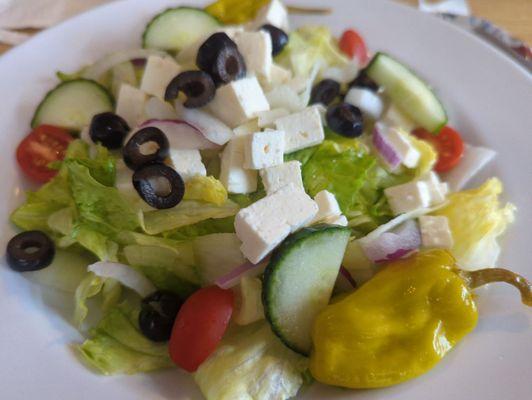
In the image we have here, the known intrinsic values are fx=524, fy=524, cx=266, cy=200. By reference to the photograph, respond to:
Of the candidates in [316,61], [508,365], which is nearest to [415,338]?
[508,365]

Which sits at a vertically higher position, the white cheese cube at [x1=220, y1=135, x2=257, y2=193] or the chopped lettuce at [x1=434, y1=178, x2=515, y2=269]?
the white cheese cube at [x1=220, y1=135, x2=257, y2=193]

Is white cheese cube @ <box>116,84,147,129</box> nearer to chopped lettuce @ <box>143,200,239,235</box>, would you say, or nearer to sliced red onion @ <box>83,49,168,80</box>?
sliced red onion @ <box>83,49,168,80</box>

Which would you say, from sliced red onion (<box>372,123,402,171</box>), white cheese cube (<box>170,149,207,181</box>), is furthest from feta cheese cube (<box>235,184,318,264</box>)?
sliced red onion (<box>372,123,402,171</box>)

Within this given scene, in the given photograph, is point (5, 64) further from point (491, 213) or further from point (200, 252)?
point (491, 213)

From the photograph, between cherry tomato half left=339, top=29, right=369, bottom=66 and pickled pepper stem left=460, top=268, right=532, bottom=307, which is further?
cherry tomato half left=339, top=29, right=369, bottom=66

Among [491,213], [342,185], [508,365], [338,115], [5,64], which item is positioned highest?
[5,64]

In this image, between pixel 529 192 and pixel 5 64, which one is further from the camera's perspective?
pixel 5 64
